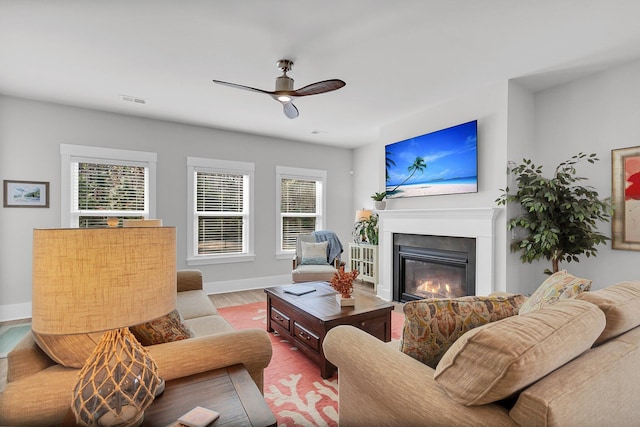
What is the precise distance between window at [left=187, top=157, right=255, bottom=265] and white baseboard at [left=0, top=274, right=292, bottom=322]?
372 mm

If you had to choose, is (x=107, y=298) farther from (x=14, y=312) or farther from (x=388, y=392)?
(x=14, y=312)

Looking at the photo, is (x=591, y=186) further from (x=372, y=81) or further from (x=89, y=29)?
(x=89, y=29)

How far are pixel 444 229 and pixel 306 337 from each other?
2.17 m

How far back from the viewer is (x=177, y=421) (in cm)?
99

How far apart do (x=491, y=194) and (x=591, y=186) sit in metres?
0.89

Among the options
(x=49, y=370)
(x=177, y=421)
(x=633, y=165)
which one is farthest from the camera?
(x=633, y=165)

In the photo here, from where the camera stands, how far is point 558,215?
3051mm

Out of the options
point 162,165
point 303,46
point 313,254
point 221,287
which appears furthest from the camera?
point 221,287

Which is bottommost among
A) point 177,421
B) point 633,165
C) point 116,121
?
point 177,421

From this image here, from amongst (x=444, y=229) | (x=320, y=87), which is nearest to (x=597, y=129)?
(x=444, y=229)

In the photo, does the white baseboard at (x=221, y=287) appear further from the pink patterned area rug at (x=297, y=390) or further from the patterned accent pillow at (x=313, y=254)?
the pink patterned area rug at (x=297, y=390)

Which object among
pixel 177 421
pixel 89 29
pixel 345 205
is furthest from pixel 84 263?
pixel 345 205

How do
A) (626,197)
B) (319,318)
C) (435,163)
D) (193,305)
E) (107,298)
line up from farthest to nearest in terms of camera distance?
(435,163) → (626,197) → (193,305) → (319,318) → (107,298)

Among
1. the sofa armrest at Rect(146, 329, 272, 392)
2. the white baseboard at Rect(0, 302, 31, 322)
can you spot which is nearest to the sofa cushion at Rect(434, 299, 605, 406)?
the sofa armrest at Rect(146, 329, 272, 392)
